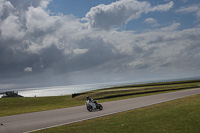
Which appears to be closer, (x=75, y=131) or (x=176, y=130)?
(x=176, y=130)

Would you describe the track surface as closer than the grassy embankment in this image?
Yes

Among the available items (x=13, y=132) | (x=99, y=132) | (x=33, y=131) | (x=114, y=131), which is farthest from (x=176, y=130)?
(x=13, y=132)

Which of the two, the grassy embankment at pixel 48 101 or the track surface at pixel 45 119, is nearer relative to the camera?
the track surface at pixel 45 119

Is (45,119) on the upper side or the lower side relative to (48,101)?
upper

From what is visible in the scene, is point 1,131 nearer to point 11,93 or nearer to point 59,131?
point 59,131

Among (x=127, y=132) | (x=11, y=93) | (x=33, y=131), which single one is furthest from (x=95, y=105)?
(x=11, y=93)

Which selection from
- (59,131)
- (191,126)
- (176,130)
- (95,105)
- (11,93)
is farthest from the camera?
(11,93)

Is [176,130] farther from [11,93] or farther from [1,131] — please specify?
[11,93]

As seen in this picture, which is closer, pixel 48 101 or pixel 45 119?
pixel 45 119

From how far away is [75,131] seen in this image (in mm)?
9883

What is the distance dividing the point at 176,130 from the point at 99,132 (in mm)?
3410

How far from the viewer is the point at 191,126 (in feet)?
30.9

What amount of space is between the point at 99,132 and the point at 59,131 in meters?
2.22

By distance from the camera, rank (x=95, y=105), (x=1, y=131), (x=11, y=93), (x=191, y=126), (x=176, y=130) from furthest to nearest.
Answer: (x=11, y=93) → (x=95, y=105) → (x=1, y=131) → (x=191, y=126) → (x=176, y=130)
